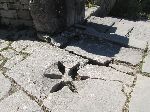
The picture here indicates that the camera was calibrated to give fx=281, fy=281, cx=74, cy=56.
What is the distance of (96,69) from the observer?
3863mm

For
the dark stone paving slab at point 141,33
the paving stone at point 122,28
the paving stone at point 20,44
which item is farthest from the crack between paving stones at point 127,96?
the paving stone at point 20,44

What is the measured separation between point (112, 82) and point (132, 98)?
361mm

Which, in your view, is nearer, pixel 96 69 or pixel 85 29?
pixel 96 69

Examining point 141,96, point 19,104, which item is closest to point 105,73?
point 141,96

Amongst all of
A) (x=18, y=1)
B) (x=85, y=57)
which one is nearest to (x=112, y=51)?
(x=85, y=57)

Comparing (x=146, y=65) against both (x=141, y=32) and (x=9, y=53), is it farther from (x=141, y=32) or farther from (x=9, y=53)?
(x=9, y=53)

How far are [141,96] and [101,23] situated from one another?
260 cm

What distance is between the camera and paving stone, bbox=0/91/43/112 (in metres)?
3.35

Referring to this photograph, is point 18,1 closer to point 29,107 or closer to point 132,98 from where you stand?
point 29,107

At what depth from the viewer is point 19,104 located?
3434 mm

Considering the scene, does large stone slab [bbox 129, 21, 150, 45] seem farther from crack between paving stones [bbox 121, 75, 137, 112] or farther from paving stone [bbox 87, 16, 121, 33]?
crack between paving stones [bbox 121, 75, 137, 112]

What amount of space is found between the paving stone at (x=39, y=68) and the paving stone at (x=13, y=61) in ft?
0.35

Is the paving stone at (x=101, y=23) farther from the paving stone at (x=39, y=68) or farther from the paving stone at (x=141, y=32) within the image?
the paving stone at (x=39, y=68)

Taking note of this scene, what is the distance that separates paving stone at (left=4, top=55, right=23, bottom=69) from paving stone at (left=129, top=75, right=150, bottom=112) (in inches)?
73.1
